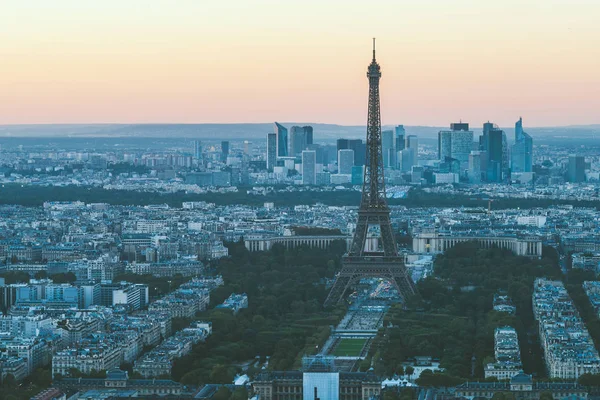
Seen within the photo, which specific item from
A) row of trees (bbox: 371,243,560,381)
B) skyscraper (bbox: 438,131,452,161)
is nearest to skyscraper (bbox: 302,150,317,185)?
skyscraper (bbox: 438,131,452,161)

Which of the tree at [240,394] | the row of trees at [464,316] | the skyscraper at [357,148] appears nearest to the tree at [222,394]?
the tree at [240,394]

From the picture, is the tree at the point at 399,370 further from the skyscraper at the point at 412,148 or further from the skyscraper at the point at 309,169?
the skyscraper at the point at 412,148

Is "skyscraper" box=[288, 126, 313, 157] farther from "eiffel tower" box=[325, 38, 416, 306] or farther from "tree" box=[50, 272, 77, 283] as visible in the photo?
"tree" box=[50, 272, 77, 283]

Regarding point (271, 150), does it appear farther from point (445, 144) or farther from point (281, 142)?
point (445, 144)

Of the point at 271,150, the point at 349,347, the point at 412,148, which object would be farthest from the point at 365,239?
the point at 412,148

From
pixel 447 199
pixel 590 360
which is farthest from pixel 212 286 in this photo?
pixel 447 199

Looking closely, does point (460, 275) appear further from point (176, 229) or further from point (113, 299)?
point (176, 229)

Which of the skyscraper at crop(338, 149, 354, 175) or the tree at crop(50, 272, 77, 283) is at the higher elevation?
the tree at crop(50, 272, 77, 283)
